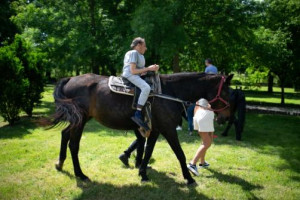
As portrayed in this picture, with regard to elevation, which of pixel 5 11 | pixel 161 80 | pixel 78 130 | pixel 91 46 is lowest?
pixel 78 130

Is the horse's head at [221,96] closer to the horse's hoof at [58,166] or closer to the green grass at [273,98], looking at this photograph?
the horse's hoof at [58,166]

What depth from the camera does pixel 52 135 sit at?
29.8 feet

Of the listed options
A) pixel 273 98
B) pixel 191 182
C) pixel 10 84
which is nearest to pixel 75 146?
pixel 191 182

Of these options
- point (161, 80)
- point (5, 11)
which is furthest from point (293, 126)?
point (5, 11)

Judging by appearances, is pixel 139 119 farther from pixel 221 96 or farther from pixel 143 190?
pixel 221 96

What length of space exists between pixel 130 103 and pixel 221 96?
5.88 feet

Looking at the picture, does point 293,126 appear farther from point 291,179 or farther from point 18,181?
point 18,181

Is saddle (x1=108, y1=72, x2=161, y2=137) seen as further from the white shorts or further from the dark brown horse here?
the white shorts

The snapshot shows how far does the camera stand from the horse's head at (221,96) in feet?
16.9

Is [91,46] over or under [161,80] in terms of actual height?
over

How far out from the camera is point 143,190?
16.0ft

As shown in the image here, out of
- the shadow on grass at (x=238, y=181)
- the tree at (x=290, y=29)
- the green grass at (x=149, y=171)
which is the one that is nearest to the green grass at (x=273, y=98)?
the tree at (x=290, y=29)

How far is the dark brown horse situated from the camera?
5156mm

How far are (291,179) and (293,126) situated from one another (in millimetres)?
7098
